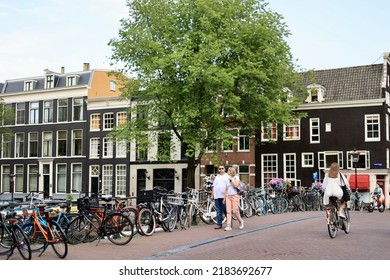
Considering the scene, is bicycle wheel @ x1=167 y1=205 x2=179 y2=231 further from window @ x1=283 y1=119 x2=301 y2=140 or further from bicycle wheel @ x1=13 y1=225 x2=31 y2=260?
window @ x1=283 y1=119 x2=301 y2=140

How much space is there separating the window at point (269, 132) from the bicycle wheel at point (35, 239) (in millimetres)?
17174

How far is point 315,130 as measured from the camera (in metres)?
18.7

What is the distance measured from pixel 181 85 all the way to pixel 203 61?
1.79 meters

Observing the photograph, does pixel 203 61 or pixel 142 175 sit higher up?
pixel 203 61

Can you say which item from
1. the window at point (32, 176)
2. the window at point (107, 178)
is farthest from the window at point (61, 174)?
the window at point (107, 178)

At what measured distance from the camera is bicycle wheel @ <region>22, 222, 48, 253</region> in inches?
357

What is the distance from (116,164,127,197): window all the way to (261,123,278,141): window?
575 inches

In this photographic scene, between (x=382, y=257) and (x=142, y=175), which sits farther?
(x=142, y=175)

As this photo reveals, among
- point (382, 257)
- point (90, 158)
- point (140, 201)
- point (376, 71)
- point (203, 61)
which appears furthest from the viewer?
point (90, 158)

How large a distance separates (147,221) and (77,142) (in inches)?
1105

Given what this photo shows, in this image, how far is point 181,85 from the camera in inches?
925

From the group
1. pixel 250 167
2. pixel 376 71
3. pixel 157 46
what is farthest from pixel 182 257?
pixel 250 167

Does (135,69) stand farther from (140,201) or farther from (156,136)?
(140,201)

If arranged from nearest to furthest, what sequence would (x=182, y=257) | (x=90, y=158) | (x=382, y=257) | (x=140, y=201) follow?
1. (x=382, y=257)
2. (x=182, y=257)
3. (x=140, y=201)
4. (x=90, y=158)
